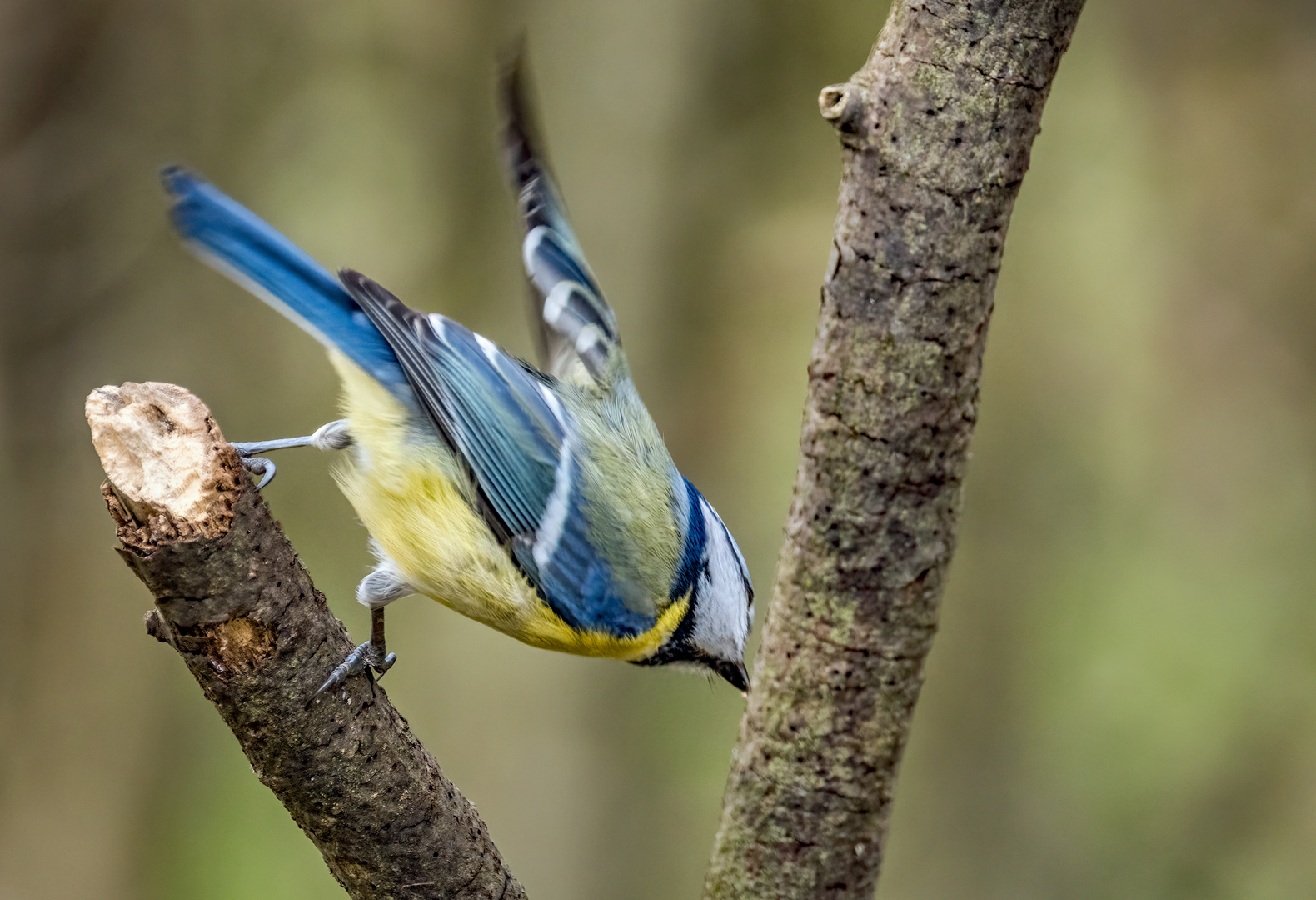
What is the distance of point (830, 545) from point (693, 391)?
2.49 m

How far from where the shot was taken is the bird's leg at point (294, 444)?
1.82 metres

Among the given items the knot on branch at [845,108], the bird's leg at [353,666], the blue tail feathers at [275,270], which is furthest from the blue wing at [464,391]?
the knot on branch at [845,108]

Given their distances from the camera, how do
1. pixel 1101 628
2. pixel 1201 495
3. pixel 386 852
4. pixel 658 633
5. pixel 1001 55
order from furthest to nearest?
1. pixel 1101 628
2. pixel 1201 495
3. pixel 658 633
4. pixel 386 852
5. pixel 1001 55

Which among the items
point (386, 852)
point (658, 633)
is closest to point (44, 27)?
point (658, 633)

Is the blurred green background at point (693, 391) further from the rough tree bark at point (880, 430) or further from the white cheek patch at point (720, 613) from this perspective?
the rough tree bark at point (880, 430)

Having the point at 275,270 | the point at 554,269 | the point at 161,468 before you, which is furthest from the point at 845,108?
the point at 275,270

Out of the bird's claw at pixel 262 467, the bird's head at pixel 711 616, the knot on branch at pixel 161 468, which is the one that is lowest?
the bird's head at pixel 711 616

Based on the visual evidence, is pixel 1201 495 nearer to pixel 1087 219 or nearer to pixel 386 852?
pixel 1087 219

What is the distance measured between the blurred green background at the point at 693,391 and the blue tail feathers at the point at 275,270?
1427 mm

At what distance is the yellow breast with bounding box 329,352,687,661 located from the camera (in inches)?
74.3

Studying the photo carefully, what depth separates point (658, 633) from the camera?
6.51 ft

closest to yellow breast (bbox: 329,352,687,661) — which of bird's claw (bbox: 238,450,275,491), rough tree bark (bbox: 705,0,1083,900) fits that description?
bird's claw (bbox: 238,450,275,491)

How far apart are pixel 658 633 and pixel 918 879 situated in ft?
8.17

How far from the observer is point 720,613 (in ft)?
6.52
